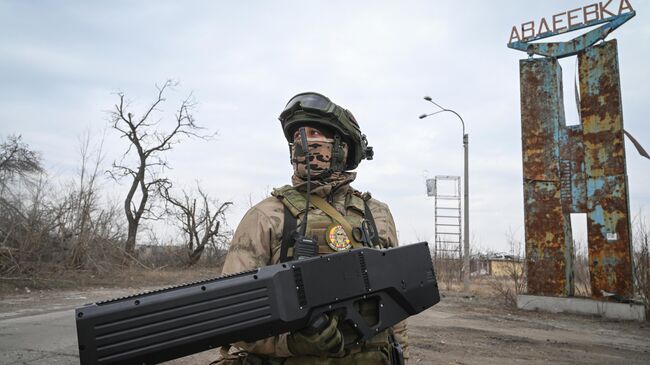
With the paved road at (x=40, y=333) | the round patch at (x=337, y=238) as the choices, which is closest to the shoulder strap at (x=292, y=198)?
the round patch at (x=337, y=238)

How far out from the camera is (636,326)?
780 cm

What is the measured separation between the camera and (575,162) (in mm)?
9281

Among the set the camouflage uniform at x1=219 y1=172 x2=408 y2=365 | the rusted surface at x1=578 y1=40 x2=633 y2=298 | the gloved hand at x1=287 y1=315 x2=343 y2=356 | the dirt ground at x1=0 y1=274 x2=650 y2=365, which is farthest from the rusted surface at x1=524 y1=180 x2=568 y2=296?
the gloved hand at x1=287 y1=315 x2=343 y2=356

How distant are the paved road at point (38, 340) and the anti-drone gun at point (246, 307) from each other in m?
3.95

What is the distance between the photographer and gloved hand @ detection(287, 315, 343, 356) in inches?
70.5

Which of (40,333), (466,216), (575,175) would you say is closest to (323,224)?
(40,333)

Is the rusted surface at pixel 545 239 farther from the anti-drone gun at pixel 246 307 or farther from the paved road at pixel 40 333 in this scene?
the anti-drone gun at pixel 246 307

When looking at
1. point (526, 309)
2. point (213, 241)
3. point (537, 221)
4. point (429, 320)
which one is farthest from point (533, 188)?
point (213, 241)

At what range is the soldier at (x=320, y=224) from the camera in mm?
1960

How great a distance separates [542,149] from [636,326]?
3.85 meters

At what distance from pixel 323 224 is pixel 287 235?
7.5 inches

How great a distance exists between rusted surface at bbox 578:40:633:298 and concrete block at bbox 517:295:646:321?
A: 232 mm

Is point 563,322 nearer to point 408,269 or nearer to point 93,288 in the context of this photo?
point 408,269

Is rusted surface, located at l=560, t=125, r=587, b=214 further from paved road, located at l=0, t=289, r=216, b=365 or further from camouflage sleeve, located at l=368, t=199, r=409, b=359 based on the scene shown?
camouflage sleeve, located at l=368, t=199, r=409, b=359
